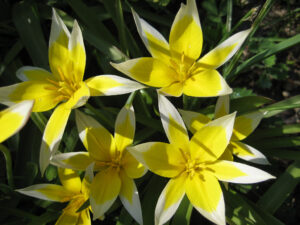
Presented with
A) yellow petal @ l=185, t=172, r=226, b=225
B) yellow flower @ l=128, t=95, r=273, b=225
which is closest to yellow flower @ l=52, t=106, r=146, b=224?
yellow flower @ l=128, t=95, r=273, b=225

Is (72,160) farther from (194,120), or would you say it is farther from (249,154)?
(249,154)

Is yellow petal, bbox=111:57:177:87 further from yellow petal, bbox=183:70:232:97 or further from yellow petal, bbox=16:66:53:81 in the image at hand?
yellow petal, bbox=16:66:53:81

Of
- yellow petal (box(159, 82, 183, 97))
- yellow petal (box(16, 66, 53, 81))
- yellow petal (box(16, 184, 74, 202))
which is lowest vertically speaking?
yellow petal (box(16, 184, 74, 202))

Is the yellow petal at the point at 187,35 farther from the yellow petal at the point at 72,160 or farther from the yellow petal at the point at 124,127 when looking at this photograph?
the yellow petal at the point at 72,160

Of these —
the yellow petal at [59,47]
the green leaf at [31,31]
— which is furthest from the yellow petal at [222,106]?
the green leaf at [31,31]

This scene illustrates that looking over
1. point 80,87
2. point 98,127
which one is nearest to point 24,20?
point 80,87

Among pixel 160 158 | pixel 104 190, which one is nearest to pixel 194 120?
pixel 160 158
